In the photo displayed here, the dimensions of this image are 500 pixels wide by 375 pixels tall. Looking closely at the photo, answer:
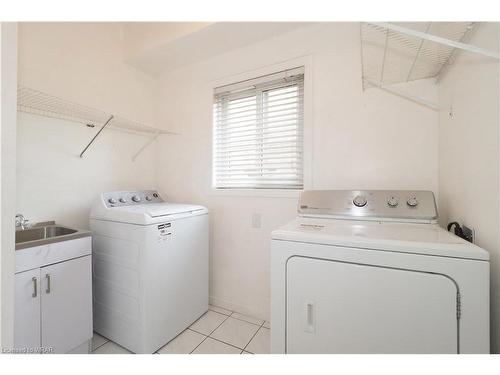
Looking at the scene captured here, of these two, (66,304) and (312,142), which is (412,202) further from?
(66,304)

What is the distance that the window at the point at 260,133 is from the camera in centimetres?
185

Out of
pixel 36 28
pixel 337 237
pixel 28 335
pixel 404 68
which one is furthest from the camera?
pixel 36 28

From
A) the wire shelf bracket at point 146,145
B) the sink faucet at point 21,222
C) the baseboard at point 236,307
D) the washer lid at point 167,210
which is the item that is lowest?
the baseboard at point 236,307

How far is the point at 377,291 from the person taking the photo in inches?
32.9

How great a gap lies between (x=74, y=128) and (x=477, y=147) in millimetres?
2734

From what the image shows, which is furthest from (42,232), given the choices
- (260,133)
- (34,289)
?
(260,133)

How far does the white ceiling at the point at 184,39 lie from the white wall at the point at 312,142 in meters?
0.09

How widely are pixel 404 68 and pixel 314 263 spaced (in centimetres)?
133

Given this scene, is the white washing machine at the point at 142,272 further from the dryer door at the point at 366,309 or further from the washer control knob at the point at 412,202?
the washer control knob at the point at 412,202

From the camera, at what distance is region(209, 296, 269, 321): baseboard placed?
1.93 meters

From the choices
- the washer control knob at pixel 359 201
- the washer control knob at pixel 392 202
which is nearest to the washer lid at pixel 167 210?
the washer control knob at pixel 359 201

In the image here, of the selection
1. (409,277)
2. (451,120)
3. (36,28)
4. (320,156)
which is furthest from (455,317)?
(36,28)

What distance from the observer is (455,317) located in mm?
751
